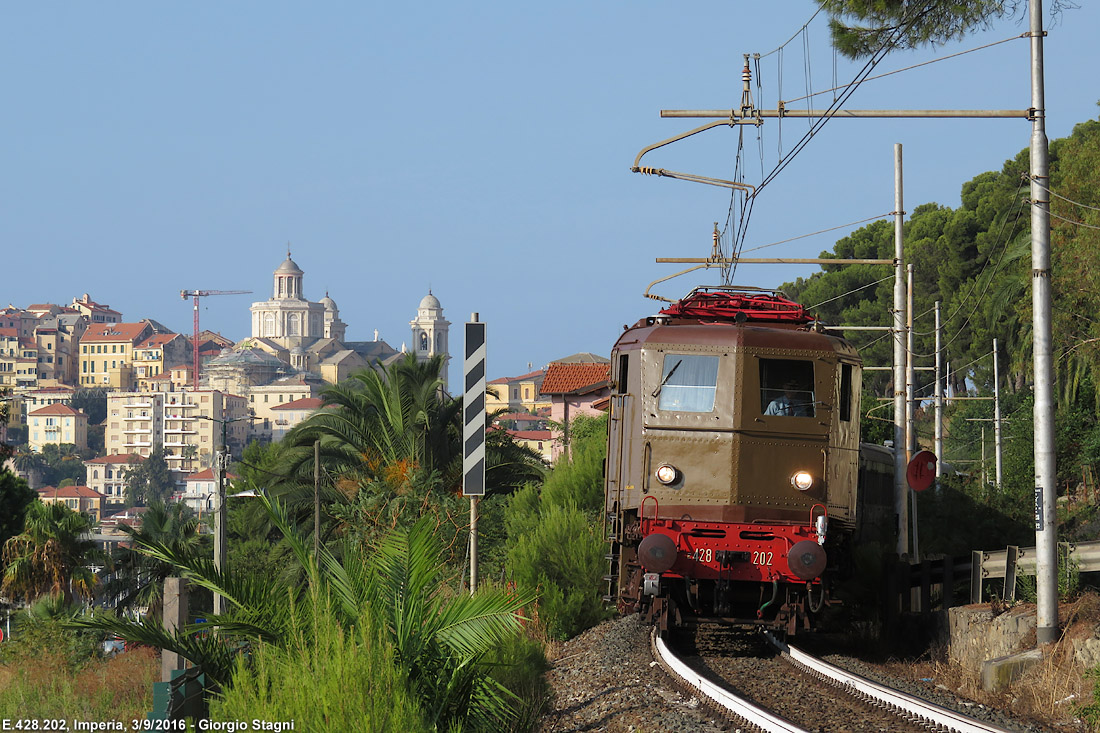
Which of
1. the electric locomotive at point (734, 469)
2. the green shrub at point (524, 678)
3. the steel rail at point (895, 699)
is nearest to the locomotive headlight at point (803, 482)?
the electric locomotive at point (734, 469)

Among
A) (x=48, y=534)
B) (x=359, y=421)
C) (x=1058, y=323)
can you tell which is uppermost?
(x=1058, y=323)

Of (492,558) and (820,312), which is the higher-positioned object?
(820,312)

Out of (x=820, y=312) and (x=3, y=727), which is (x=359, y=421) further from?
(x=820, y=312)

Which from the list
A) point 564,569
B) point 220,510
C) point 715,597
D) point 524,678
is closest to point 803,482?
point 715,597

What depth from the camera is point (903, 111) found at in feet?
48.2

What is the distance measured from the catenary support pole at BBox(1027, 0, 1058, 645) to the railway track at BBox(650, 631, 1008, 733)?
2.06m

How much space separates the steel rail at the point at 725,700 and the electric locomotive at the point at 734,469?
74cm

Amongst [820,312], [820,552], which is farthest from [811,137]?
[820,312]

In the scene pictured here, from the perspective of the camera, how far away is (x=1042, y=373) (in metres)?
13.3

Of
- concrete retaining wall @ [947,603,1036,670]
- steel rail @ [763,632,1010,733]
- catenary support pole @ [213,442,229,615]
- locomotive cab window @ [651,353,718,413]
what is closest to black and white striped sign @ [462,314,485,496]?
locomotive cab window @ [651,353,718,413]

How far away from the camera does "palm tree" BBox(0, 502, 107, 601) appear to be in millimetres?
39156

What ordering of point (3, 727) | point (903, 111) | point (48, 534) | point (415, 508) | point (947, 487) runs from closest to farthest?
point (3, 727) → point (903, 111) → point (947, 487) → point (415, 508) → point (48, 534)

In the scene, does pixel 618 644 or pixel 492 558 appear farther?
pixel 492 558

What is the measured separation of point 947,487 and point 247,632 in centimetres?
2212
